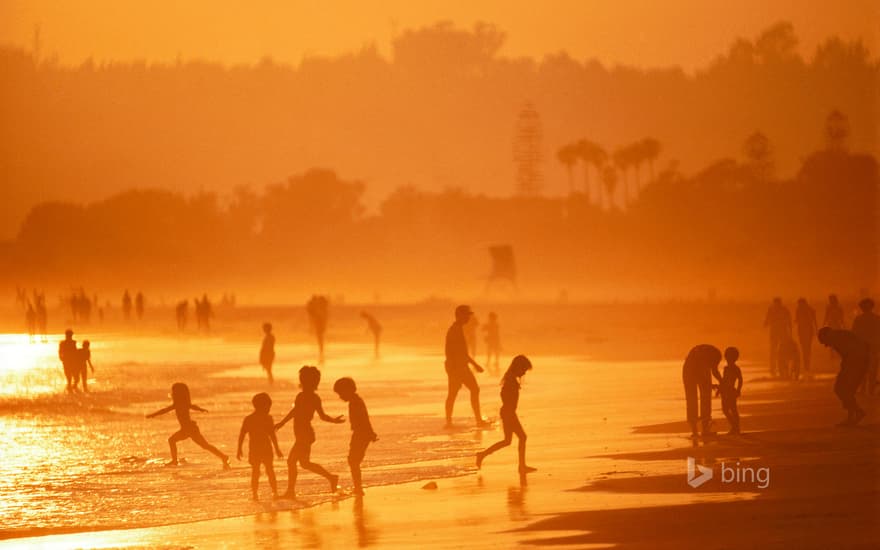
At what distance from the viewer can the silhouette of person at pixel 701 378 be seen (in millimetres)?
17141

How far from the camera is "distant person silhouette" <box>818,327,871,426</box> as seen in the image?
1798cm

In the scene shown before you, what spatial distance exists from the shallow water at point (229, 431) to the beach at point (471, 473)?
55 mm

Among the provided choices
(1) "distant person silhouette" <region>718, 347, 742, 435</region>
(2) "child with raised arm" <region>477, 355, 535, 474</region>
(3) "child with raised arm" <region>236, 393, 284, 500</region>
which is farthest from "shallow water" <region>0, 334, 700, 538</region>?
(1) "distant person silhouette" <region>718, 347, 742, 435</region>

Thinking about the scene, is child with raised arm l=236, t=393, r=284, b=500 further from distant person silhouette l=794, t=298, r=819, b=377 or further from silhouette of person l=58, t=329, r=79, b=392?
silhouette of person l=58, t=329, r=79, b=392

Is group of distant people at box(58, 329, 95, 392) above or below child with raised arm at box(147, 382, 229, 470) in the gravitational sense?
above

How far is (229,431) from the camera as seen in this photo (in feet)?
72.3

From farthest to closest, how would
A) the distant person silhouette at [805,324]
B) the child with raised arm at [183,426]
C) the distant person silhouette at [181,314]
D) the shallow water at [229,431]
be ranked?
the distant person silhouette at [181,314] → the distant person silhouette at [805,324] → the child with raised arm at [183,426] → the shallow water at [229,431]

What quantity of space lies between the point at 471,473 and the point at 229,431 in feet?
23.7

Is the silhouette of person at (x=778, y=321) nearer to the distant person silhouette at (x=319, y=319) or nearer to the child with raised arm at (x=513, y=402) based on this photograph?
the child with raised arm at (x=513, y=402)

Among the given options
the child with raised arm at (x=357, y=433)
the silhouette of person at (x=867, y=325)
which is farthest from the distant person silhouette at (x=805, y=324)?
the child with raised arm at (x=357, y=433)

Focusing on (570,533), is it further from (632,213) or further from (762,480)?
(632,213)

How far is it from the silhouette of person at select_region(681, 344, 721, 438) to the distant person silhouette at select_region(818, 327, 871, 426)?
1.73 metres

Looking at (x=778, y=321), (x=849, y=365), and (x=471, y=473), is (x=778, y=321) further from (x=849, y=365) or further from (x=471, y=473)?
(x=471, y=473)

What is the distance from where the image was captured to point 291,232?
134m
